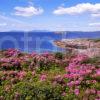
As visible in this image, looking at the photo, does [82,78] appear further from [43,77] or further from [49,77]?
[43,77]

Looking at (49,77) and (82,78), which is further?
(49,77)

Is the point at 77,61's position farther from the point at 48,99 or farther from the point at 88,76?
the point at 48,99

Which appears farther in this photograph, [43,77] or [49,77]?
[43,77]

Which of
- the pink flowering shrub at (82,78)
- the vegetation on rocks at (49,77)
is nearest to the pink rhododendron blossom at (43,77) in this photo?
the vegetation on rocks at (49,77)

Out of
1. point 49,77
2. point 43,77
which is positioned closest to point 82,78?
point 49,77

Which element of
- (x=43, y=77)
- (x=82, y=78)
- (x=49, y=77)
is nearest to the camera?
(x=82, y=78)

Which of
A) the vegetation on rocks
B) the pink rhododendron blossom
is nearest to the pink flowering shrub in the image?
Answer: the vegetation on rocks

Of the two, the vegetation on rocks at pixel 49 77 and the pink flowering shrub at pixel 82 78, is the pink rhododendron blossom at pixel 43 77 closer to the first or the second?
the vegetation on rocks at pixel 49 77

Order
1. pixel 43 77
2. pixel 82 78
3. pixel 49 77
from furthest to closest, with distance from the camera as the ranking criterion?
1. pixel 43 77
2. pixel 49 77
3. pixel 82 78

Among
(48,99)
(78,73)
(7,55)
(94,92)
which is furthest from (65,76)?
(7,55)

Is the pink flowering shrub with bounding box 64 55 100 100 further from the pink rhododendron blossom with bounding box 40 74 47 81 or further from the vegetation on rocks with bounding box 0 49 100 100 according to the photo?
the pink rhododendron blossom with bounding box 40 74 47 81

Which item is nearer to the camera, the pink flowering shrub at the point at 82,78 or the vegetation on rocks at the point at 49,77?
the vegetation on rocks at the point at 49,77

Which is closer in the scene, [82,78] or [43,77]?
[82,78]

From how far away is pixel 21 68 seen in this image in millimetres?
22172
